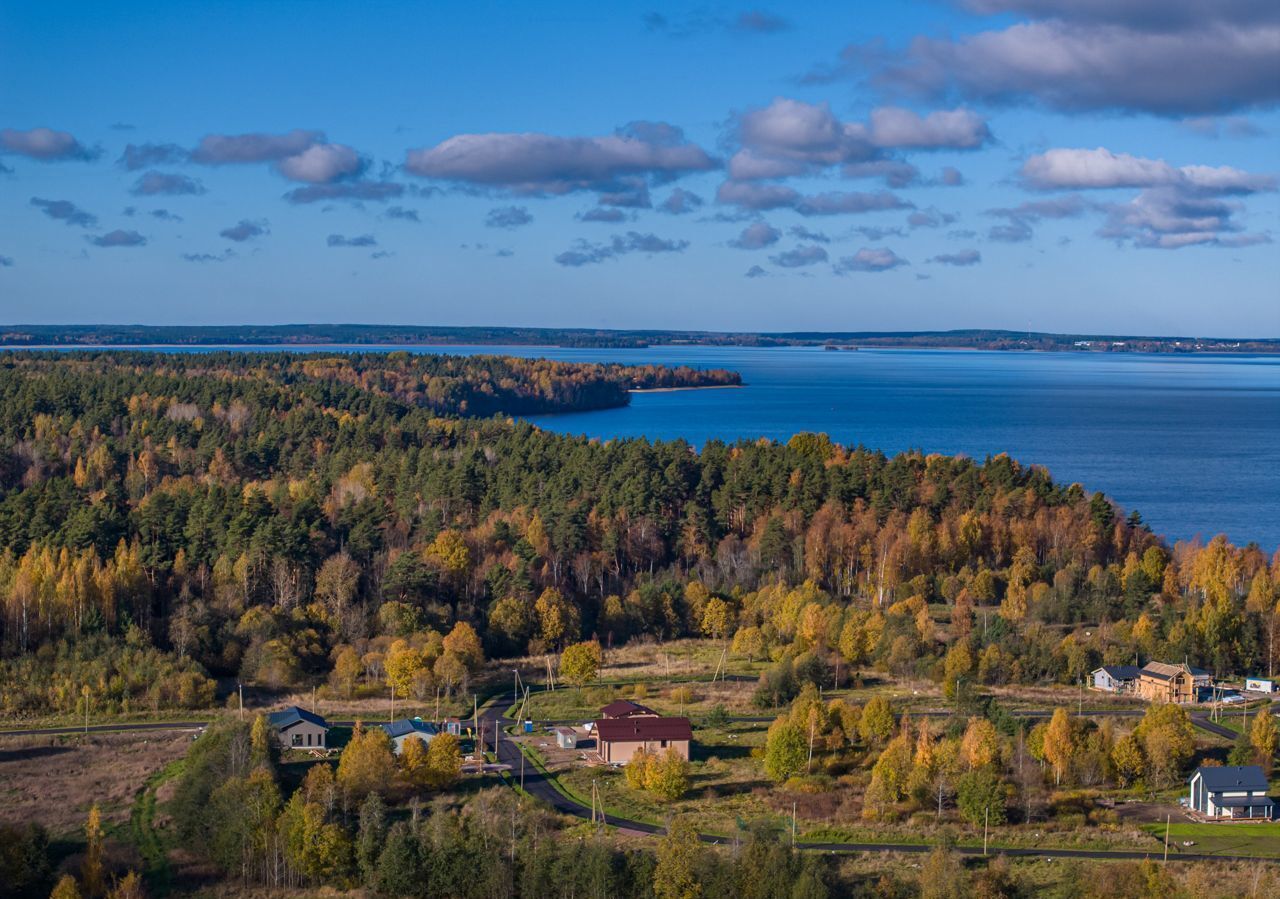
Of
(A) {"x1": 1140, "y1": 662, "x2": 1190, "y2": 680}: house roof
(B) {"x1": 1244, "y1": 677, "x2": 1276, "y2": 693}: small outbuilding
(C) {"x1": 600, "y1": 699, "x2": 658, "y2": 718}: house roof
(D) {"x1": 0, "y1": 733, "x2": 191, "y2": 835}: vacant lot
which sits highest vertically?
(A) {"x1": 1140, "y1": 662, "x2": 1190, "y2": 680}: house roof

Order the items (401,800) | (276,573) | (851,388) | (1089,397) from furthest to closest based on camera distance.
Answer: (851,388) < (1089,397) < (276,573) < (401,800)

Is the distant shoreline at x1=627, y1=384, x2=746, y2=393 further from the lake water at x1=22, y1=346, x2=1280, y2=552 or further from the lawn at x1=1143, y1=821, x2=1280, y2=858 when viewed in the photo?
the lawn at x1=1143, y1=821, x2=1280, y2=858

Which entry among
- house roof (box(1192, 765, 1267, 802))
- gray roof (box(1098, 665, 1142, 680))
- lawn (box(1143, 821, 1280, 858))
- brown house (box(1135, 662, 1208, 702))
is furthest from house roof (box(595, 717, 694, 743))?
brown house (box(1135, 662, 1208, 702))

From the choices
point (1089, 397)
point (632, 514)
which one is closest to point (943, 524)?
point (632, 514)

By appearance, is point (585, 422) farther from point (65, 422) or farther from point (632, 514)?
point (632, 514)

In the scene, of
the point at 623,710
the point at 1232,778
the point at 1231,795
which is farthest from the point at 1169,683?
the point at 623,710

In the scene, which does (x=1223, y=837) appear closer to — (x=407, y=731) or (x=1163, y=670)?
(x=1163, y=670)

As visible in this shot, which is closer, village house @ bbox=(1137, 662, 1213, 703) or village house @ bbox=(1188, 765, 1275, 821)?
village house @ bbox=(1188, 765, 1275, 821)
